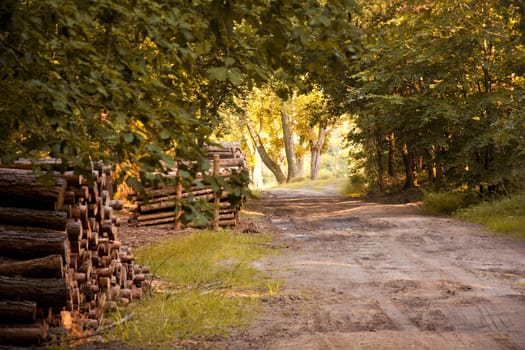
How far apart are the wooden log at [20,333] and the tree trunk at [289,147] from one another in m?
48.5

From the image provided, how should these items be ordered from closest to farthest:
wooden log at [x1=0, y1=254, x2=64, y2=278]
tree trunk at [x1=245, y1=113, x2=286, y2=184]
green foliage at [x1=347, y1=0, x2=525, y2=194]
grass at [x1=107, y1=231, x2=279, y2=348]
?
wooden log at [x1=0, y1=254, x2=64, y2=278]
grass at [x1=107, y1=231, x2=279, y2=348]
green foliage at [x1=347, y1=0, x2=525, y2=194]
tree trunk at [x1=245, y1=113, x2=286, y2=184]

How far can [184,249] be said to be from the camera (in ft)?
47.9

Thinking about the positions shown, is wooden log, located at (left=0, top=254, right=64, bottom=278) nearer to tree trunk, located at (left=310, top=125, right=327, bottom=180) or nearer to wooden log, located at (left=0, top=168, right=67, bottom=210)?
wooden log, located at (left=0, top=168, right=67, bottom=210)

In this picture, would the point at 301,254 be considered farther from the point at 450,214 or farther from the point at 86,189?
the point at 450,214

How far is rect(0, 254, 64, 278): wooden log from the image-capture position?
6.51m

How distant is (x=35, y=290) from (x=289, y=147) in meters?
50.8

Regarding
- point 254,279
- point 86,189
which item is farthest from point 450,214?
point 86,189

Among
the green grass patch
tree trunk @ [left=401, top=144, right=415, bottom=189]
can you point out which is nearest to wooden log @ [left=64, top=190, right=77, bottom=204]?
the green grass patch

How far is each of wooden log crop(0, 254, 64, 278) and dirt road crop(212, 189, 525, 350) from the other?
1966mm

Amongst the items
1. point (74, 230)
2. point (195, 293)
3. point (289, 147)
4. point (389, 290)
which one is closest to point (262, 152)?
point (289, 147)

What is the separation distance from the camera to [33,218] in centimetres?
693

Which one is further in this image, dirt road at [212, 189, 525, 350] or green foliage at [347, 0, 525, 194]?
green foliage at [347, 0, 525, 194]

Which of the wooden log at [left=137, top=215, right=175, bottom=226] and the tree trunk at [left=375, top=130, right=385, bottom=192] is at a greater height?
the tree trunk at [left=375, top=130, right=385, bottom=192]

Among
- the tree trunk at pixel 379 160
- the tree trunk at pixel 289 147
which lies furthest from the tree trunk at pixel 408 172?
the tree trunk at pixel 289 147
